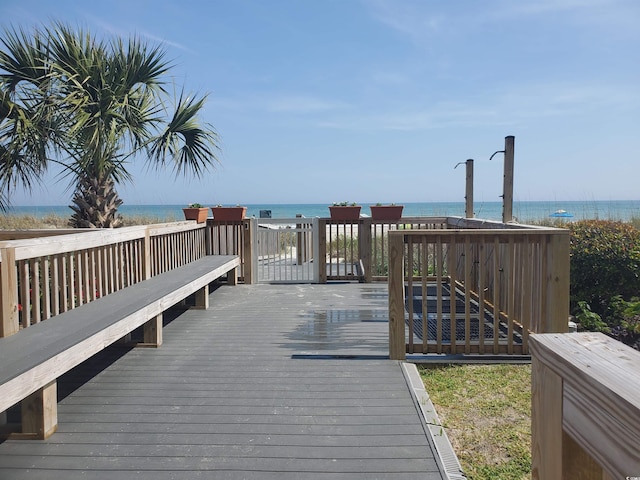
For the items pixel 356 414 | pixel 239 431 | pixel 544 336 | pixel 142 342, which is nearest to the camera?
pixel 544 336

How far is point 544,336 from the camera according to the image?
100 centimetres

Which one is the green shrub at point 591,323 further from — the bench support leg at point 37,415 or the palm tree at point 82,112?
the palm tree at point 82,112

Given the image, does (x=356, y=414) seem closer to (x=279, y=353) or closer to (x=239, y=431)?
(x=239, y=431)

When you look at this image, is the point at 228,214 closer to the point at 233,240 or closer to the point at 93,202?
the point at 233,240

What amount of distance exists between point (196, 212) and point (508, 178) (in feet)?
15.8

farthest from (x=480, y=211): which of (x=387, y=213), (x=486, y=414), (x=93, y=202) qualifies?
(x=486, y=414)

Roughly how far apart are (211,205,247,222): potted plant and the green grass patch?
16.5ft

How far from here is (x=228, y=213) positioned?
832 centimetres

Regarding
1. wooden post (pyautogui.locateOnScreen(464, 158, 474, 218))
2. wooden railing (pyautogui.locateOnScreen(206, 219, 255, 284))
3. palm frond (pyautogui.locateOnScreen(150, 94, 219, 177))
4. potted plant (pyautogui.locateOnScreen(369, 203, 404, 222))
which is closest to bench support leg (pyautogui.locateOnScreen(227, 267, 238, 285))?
wooden railing (pyautogui.locateOnScreen(206, 219, 255, 284))

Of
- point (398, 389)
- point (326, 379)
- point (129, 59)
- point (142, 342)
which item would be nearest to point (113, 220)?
point (129, 59)

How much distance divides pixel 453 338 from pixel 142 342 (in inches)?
114

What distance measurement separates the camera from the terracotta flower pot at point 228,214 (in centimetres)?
828

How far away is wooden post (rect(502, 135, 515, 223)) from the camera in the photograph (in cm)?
568

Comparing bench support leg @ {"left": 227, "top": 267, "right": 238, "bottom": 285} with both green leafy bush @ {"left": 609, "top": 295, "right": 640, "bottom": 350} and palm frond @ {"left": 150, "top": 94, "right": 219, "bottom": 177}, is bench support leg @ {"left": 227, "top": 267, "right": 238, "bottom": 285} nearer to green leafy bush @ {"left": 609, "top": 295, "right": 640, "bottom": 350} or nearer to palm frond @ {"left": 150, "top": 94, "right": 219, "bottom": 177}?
palm frond @ {"left": 150, "top": 94, "right": 219, "bottom": 177}
